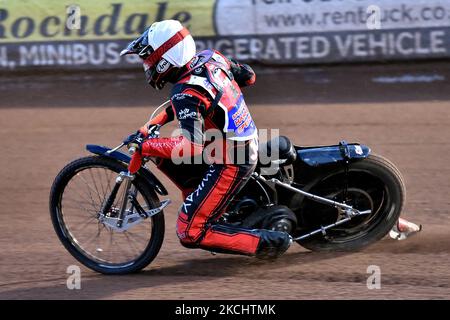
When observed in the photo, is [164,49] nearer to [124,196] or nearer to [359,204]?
[124,196]

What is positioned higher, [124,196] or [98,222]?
[124,196]

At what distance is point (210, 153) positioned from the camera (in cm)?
532

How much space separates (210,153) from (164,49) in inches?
31.9

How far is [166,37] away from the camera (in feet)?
16.5

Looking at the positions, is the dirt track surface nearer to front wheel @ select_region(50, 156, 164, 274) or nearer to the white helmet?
front wheel @ select_region(50, 156, 164, 274)

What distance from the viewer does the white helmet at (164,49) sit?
5027mm

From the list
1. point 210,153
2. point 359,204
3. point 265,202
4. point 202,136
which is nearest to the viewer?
point 202,136

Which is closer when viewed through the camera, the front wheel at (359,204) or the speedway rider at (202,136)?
the speedway rider at (202,136)

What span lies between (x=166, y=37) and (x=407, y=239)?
99.3 inches

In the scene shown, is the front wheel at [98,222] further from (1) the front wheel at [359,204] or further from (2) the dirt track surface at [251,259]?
(1) the front wheel at [359,204]

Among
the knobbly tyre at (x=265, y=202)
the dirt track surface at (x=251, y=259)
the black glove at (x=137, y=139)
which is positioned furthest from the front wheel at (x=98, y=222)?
the black glove at (x=137, y=139)

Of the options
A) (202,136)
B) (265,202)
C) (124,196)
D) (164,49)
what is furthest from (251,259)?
(164,49)

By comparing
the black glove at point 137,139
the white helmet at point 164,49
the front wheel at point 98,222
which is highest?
the white helmet at point 164,49

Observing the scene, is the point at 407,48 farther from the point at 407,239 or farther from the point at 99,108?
the point at 407,239
